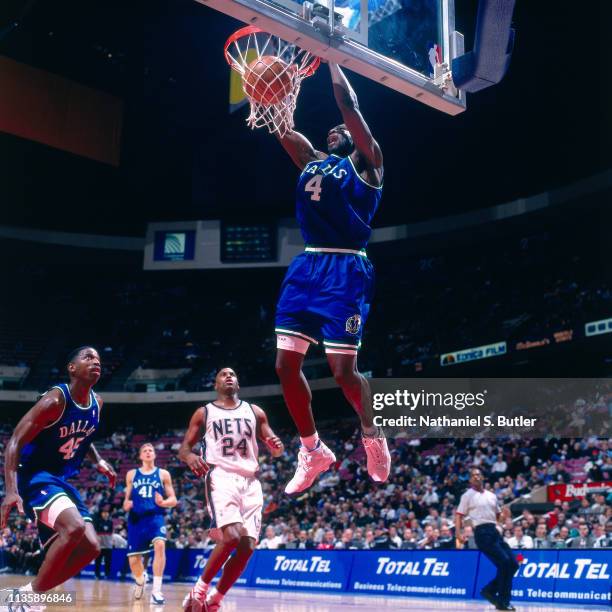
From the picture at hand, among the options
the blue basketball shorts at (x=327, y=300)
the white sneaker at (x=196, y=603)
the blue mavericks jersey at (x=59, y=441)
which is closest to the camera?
the blue basketball shorts at (x=327, y=300)

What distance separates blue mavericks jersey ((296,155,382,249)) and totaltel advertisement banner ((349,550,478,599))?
31.5 feet

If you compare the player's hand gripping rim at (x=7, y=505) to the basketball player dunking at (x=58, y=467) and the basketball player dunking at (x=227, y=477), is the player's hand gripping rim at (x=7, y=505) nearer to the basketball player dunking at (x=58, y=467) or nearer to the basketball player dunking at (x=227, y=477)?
the basketball player dunking at (x=58, y=467)

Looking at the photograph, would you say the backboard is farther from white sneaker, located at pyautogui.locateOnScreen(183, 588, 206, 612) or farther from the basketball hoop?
white sneaker, located at pyautogui.locateOnScreen(183, 588, 206, 612)

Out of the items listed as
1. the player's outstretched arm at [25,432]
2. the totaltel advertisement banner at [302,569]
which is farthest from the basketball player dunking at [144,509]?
the player's outstretched arm at [25,432]

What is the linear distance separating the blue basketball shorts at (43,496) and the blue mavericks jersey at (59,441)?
0.25 ft

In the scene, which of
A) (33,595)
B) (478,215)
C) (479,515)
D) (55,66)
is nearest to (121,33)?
(55,66)

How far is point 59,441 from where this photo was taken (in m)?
6.57

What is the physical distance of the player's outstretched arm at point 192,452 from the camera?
659 centimetres

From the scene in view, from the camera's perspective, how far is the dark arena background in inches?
667

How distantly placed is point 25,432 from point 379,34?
3.97m

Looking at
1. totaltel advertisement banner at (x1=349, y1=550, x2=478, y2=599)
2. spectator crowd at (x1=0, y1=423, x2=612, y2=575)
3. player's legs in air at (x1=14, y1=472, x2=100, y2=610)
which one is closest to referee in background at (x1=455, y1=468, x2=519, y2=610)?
totaltel advertisement banner at (x1=349, y1=550, x2=478, y2=599)

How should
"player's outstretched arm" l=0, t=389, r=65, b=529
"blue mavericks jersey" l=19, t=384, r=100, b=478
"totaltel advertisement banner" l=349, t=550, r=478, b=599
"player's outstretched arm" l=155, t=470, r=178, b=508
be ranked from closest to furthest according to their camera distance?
"player's outstretched arm" l=0, t=389, r=65, b=529 → "blue mavericks jersey" l=19, t=384, r=100, b=478 → "player's outstretched arm" l=155, t=470, r=178, b=508 → "totaltel advertisement banner" l=349, t=550, r=478, b=599

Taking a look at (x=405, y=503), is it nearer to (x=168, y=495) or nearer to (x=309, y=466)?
(x=168, y=495)

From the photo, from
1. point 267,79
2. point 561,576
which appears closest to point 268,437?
point 267,79
